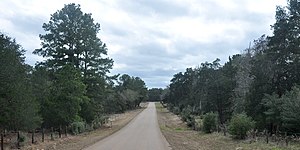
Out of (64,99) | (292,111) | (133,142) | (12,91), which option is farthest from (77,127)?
(292,111)

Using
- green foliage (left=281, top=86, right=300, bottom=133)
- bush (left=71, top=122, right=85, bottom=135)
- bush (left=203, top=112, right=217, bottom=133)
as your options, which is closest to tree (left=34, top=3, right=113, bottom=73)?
bush (left=71, top=122, right=85, bottom=135)

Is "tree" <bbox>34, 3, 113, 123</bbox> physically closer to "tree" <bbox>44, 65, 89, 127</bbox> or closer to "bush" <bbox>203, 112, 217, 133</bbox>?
"tree" <bbox>44, 65, 89, 127</bbox>

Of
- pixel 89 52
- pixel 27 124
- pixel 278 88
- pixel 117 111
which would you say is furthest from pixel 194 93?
pixel 27 124

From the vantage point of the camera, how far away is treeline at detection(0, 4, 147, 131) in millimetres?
23047

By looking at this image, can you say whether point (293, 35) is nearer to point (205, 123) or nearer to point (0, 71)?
point (205, 123)

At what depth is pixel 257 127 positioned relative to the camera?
36094mm

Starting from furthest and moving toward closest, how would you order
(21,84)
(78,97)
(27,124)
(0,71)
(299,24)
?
(78,97)
(299,24)
(27,124)
(21,84)
(0,71)

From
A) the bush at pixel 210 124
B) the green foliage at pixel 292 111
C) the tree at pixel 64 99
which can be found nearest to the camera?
the green foliage at pixel 292 111

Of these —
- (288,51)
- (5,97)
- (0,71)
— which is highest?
(288,51)

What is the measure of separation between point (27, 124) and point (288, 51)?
24219 mm

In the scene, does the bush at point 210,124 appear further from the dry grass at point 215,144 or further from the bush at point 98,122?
the bush at point 98,122

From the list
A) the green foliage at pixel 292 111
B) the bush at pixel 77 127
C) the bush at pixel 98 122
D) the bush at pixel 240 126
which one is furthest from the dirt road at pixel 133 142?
the bush at pixel 98 122

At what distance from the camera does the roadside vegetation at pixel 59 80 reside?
2311 centimetres

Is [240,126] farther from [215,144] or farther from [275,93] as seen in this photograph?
[275,93]
